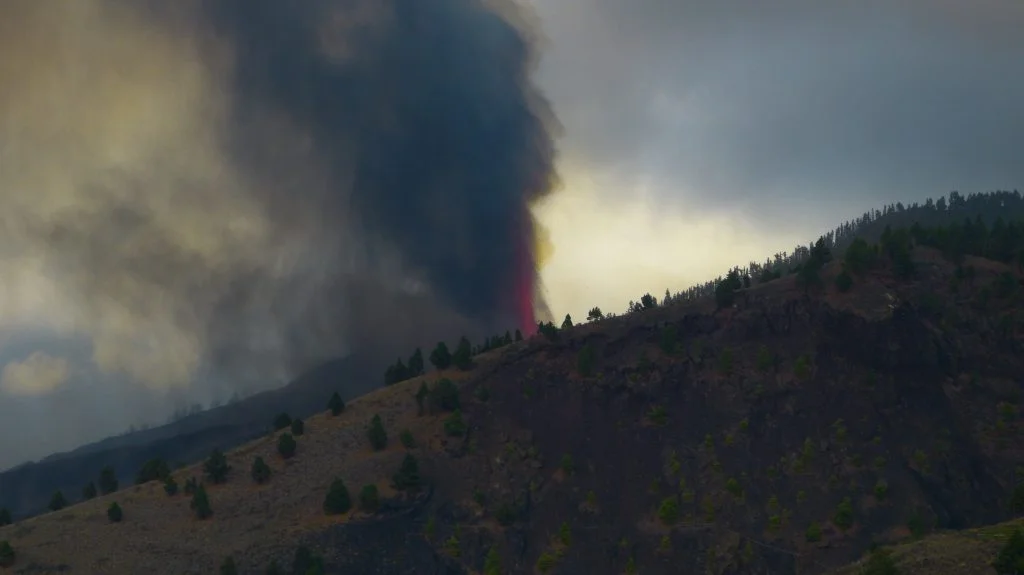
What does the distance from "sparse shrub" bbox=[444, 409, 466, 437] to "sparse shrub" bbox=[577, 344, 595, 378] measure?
62.4 ft

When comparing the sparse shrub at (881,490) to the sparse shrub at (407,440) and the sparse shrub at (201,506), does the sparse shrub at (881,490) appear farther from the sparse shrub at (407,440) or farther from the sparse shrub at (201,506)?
the sparse shrub at (201,506)

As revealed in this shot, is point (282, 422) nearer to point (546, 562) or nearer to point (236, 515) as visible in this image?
point (236, 515)

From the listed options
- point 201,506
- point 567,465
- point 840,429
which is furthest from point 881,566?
point 201,506

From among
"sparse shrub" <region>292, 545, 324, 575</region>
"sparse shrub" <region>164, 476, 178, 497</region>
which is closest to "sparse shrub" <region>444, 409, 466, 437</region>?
"sparse shrub" <region>292, 545, 324, 575</region>

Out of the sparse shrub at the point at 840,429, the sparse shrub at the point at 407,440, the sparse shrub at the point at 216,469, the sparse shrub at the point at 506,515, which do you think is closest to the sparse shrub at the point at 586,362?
the sparse shrub at the point at 407,440

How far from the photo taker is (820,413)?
486 ft

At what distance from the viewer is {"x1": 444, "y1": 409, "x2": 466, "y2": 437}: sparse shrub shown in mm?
154875

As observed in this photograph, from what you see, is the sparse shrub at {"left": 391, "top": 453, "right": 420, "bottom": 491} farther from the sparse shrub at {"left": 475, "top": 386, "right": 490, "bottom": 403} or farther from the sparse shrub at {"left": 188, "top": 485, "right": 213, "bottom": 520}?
the sparse shrub at {"left": 188, "top": 485, "right": 213, "bottom": 520}

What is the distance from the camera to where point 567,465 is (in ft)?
485

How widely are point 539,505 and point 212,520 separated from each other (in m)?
40.6

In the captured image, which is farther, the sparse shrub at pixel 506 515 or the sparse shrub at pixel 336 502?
the sparse shrub at pixel 506 515

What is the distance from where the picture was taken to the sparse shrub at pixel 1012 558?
2997 inches

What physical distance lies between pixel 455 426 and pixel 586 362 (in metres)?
21.4

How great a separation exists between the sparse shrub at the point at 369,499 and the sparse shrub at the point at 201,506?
18747 mm
